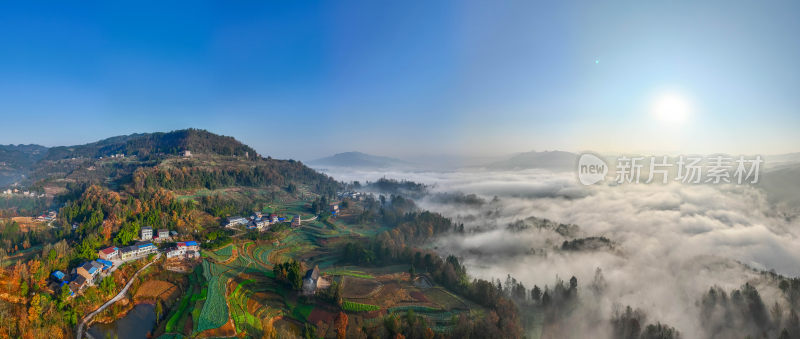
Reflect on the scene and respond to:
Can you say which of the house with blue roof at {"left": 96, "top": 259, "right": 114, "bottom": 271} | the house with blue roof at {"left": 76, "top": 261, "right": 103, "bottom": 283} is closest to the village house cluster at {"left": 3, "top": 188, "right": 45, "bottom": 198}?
the house with blue roof at {"left": 96, "top": 259, "right": 114, "bottom": 271}

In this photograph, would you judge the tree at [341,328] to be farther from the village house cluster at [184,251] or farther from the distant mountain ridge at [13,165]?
the distant mountain ridge at [13,165]

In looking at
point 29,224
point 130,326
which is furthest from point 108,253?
point 29,224

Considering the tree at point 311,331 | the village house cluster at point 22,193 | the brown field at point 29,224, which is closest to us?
the tree at point 311,331

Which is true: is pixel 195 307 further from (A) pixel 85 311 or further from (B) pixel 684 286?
(B) pixel 684 286

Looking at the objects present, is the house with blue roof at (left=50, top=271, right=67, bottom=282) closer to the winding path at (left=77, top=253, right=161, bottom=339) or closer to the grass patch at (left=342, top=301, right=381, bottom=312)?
the winding path at (left=77, top=253, right=161, bottom=339)

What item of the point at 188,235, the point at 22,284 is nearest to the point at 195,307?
the point at 22,284

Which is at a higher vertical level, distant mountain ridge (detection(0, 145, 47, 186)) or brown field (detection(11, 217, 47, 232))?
distant mountain ridge (detection(0, 145, 47, 186))

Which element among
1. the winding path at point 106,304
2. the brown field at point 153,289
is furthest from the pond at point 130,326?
the brown field at point 153,289

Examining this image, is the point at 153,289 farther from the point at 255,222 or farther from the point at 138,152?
the point at 138,152

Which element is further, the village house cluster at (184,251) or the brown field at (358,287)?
the village house cluster at (184,251)
